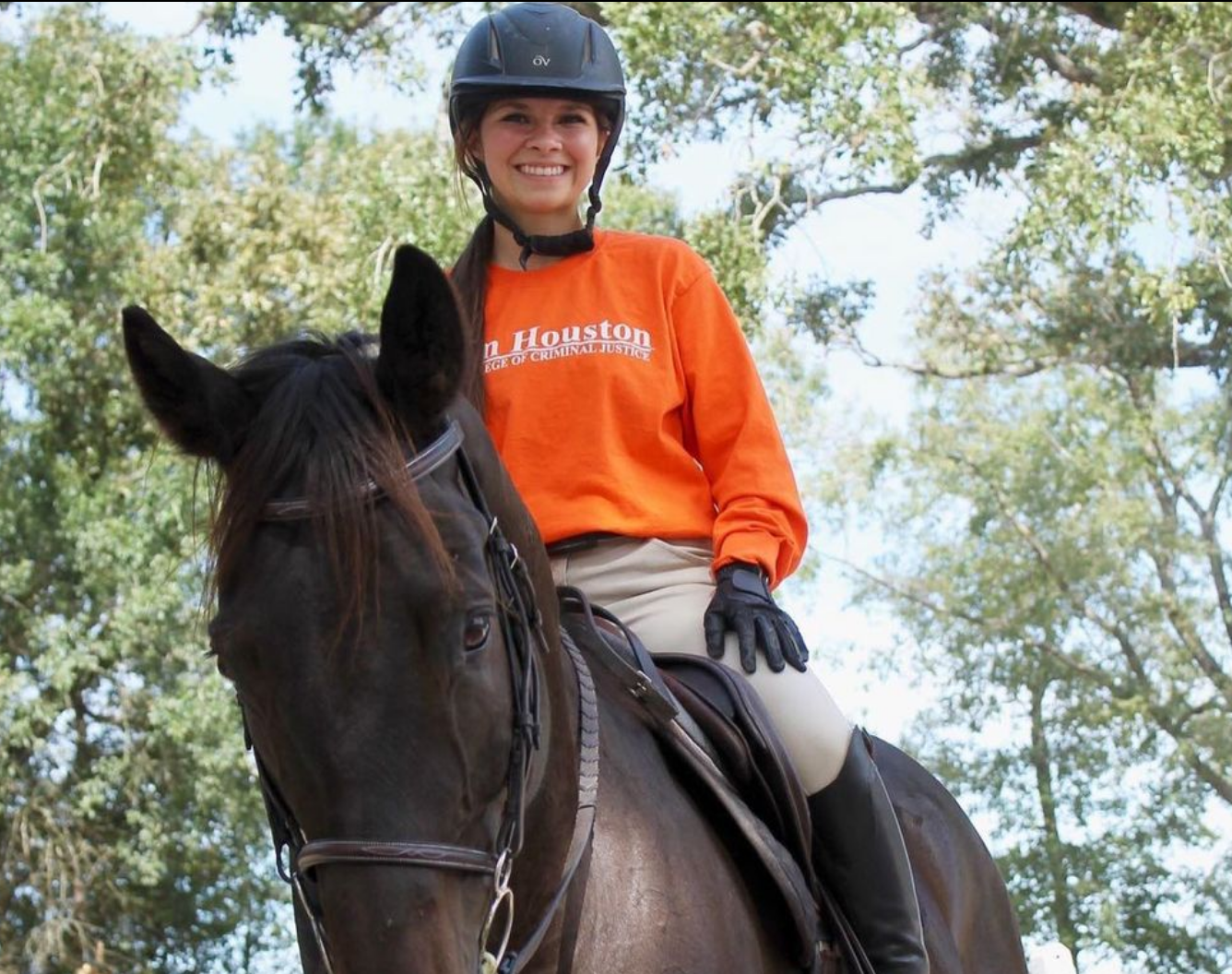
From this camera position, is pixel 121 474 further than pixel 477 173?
Yes

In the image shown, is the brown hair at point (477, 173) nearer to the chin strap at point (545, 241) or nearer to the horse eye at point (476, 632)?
the chin strap at point (545, 241)

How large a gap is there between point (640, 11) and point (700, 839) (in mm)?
11572

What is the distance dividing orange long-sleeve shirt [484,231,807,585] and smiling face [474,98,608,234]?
5.3 inches

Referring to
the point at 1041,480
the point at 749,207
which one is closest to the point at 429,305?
the point at 749,207

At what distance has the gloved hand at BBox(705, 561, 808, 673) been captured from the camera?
370 cm

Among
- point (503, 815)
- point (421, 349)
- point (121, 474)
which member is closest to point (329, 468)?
point (421, 349)

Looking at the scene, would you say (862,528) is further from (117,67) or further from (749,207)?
(117,67)

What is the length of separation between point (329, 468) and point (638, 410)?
50.6 inches

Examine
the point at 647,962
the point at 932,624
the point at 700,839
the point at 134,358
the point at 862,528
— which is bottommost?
the point at 647,962

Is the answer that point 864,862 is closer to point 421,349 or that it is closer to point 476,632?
point 476,632

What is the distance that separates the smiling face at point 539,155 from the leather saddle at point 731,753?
0.97 m

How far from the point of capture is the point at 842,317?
1691 cm

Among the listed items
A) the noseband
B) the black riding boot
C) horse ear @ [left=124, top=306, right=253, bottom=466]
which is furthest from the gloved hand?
horse ear @ [left=124, top=306, right=253, bottom=466]

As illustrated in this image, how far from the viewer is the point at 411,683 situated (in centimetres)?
253
